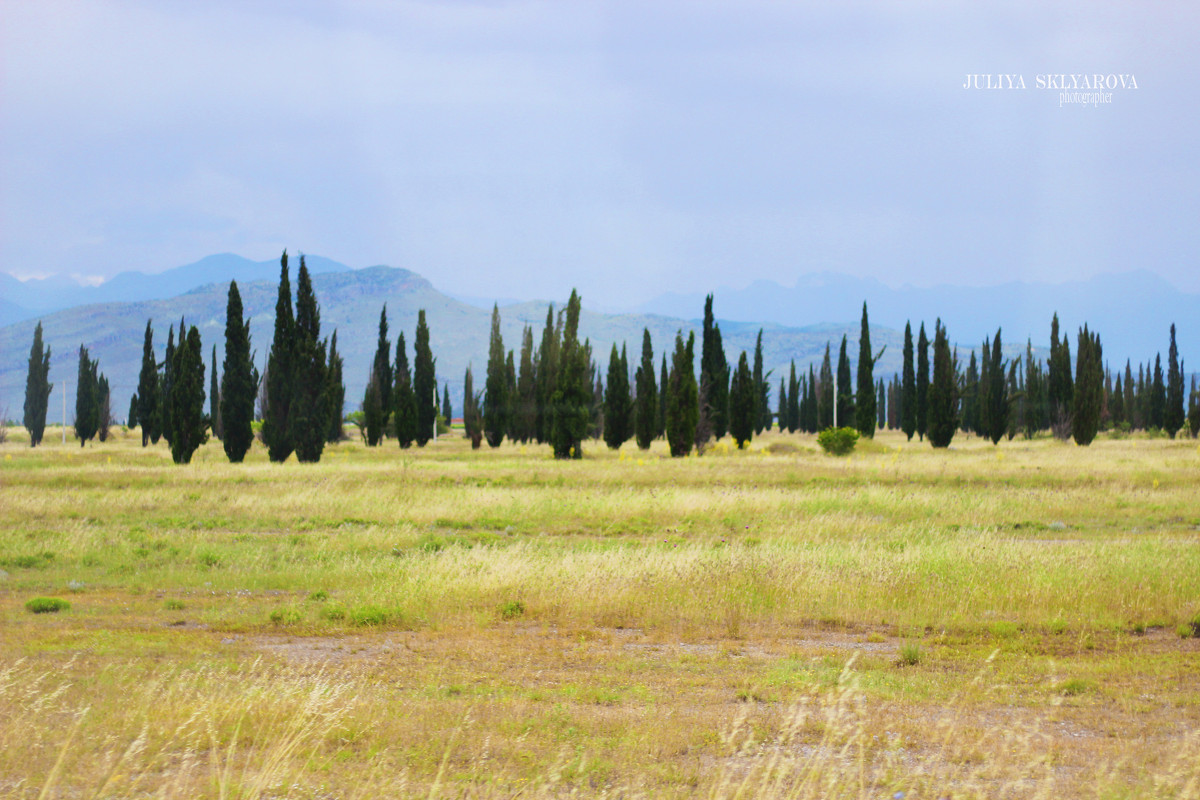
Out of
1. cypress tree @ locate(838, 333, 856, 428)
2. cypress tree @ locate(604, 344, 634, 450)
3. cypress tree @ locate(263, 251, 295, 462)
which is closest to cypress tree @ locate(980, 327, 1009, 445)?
cypress tree @ locate(838, 333, 856, 428)

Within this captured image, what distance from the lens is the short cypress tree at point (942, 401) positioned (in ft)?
186

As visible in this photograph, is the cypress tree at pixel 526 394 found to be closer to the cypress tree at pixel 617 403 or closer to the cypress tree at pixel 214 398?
the cypress tree at pixel 617 403

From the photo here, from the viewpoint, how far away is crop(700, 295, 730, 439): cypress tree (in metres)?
51.4

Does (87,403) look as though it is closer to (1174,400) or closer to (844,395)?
(844,395)

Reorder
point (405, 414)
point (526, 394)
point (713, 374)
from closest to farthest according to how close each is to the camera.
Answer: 1. point (713, 374)
2. point (405, 414)
3. point (526, 394)

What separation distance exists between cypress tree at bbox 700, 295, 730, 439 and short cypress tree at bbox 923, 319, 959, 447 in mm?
12996

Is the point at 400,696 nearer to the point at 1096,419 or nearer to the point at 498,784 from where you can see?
the point at 498,784

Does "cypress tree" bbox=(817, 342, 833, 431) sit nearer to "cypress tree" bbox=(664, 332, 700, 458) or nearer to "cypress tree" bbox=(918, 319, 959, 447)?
"cypress tree" bbox=(918, 319, 959, 447)

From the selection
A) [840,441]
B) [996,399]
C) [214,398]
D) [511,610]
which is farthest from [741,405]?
[511,610]

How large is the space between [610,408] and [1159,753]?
4801 centimetres

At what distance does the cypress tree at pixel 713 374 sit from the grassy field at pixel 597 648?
27.2 metres

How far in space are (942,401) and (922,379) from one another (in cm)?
1391

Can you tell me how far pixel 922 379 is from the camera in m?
70.2

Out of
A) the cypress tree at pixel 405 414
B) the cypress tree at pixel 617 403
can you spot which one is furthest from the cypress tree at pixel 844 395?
the cypress tree at pixel 405 414
